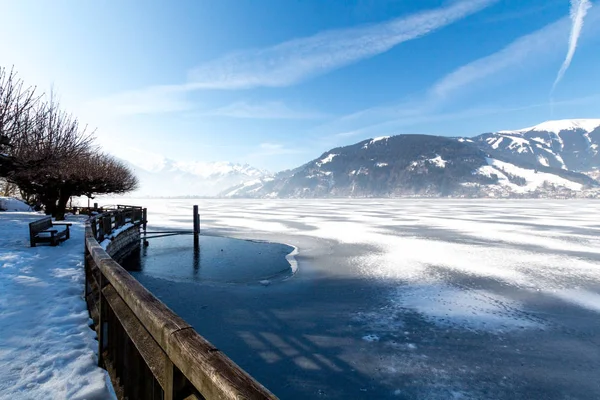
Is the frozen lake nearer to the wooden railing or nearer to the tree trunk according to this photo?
the wooden railing

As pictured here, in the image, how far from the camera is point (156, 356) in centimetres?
208

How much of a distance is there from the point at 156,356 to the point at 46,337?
3833mm

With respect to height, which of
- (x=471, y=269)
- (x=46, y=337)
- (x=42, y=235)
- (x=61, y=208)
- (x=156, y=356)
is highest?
(x=156, y=356)

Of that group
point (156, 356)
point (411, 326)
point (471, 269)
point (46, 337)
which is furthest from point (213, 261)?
point (156, 356)

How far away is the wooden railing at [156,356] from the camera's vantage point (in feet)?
4.44

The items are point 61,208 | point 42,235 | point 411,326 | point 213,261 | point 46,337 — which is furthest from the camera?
point 61,208

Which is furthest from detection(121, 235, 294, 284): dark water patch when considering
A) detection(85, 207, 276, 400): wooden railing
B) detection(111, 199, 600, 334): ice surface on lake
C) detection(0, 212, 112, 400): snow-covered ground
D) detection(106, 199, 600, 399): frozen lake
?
detection(85, 207, 276, 400): wooden railing

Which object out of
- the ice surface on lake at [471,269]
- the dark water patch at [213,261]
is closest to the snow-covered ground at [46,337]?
the dark water patch at [213,261]

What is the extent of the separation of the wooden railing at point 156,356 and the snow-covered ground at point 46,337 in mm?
323

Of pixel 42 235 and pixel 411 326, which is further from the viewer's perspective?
pixel 42 235

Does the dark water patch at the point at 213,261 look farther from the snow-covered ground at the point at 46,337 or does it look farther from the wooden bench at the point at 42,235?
the snow-covered ground at the point at 46,337

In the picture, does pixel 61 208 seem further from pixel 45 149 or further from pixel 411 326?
pixel 411 326

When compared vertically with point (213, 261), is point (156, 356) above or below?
above

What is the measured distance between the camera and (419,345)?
7.23 metres
